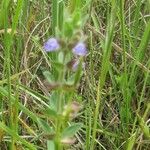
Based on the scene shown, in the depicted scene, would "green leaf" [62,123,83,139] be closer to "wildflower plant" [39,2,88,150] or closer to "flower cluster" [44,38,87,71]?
"wildflower plant" [39,2,88,150]

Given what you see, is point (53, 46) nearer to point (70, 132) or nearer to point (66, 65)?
point (66, 65)

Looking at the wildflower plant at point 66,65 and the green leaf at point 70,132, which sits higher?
the wildflower plant at point 66,65

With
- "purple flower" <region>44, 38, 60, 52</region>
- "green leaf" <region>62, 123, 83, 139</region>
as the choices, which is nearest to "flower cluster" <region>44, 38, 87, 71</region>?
"purple flower" <region>44, 38, 60, 52</region>

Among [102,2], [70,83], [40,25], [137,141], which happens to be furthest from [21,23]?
[70,83]

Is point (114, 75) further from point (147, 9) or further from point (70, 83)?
point (70, 83)

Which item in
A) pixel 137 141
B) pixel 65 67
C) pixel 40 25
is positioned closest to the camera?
pixel 65 67

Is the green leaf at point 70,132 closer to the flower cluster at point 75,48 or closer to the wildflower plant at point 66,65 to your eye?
the wildflower plant at point 66,65

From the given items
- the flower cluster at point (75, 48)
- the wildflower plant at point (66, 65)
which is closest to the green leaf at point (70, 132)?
the wildflower plant at point (66, 65)

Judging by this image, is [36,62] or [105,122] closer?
[105,122]

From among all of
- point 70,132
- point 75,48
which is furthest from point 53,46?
point 70,132
